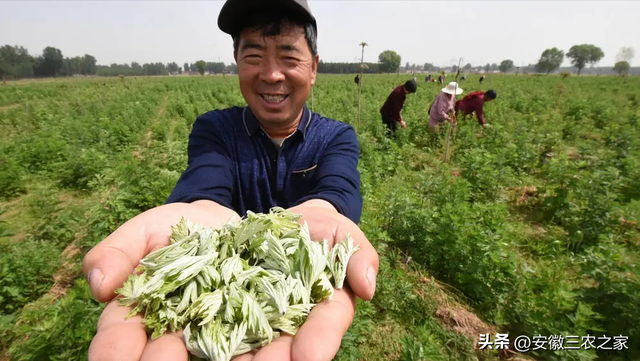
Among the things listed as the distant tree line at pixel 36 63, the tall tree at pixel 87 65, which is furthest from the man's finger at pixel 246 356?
the tall tree at pixel 87 65

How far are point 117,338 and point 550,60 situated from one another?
14067cm

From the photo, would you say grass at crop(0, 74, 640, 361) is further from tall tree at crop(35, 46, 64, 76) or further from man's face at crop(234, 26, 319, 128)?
tall tree at crop(35, 46, 64, 76)

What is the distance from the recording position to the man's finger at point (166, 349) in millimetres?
1387

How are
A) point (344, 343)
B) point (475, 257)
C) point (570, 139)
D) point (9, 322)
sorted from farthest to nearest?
point (570, 139)
point (475, 257)
point (9, 322)
point (344, 343)

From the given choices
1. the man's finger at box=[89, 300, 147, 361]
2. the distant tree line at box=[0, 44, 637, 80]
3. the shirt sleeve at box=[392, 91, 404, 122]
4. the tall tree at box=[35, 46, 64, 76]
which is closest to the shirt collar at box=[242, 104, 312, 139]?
the man's finger at box=[89, 300, 147, 361]

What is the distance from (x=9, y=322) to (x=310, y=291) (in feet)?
13.0

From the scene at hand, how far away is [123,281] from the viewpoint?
164cm

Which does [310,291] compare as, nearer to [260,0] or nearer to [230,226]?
[230,226]

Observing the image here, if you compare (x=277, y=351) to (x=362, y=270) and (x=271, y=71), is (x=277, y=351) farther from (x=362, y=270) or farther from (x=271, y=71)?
(x=271, y=71)

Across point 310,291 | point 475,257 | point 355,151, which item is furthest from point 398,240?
point 310,291

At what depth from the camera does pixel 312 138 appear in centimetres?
270

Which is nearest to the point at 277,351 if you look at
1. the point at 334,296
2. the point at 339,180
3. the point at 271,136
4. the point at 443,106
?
the point at 334,296

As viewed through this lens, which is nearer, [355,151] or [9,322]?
[355,151]

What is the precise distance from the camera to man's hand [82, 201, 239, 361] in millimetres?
1380
